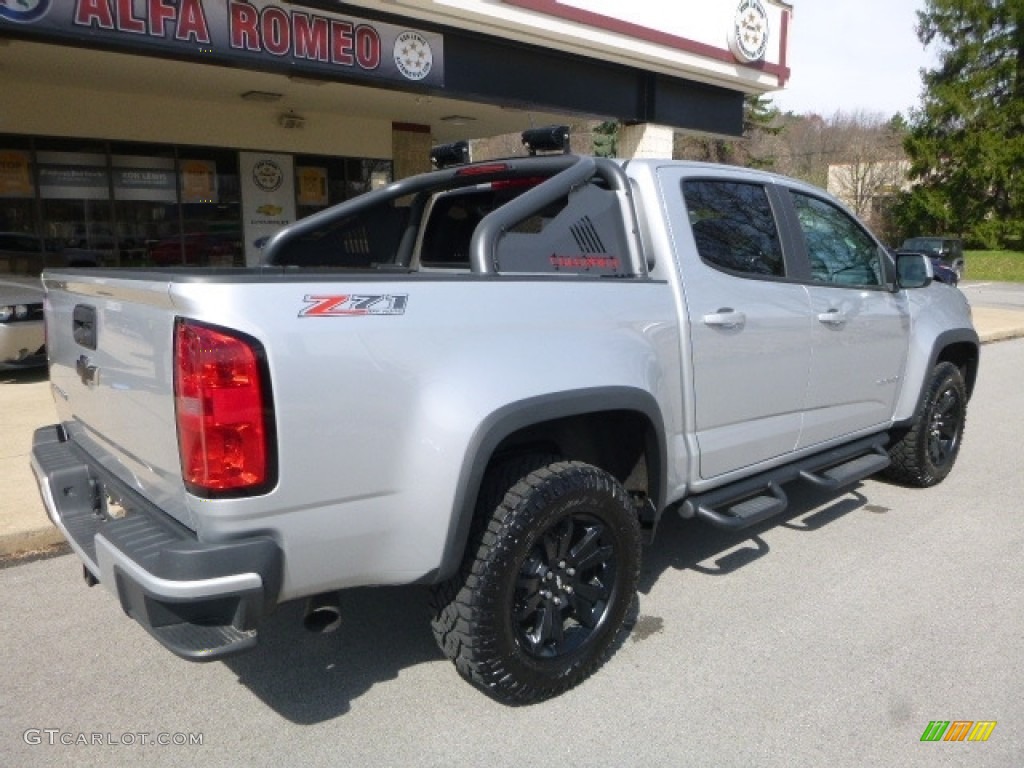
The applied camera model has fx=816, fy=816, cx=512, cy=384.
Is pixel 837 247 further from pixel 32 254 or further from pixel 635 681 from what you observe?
pixel 32 254

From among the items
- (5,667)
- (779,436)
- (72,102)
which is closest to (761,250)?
(779,436)

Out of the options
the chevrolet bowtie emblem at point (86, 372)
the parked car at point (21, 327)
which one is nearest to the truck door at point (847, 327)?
the chevrolet bowtie emblem at point (86, 372)

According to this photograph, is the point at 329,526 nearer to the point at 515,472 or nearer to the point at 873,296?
the point at 515,472

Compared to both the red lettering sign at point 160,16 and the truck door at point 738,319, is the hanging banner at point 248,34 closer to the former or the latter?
the red lettering sign at point 160,16

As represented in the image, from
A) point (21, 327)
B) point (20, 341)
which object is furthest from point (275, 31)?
point (20, 341)

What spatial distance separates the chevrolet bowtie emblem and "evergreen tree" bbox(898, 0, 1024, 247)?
122 ft

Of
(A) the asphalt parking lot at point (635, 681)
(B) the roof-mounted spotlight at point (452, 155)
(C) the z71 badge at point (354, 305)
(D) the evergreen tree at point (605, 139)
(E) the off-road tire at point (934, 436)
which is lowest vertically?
(A) the asphalt parking lot at point (635, 681)

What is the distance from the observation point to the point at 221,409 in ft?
7.20

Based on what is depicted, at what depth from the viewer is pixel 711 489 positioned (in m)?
3.71

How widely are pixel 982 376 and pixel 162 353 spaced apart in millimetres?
10207

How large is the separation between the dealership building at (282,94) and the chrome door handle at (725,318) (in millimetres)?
5863

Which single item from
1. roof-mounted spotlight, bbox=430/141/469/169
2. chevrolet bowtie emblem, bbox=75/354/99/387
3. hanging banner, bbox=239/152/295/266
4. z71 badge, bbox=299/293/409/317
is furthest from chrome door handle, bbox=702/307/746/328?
hanging banner, bbox=239/152/295/266

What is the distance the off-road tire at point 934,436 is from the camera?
5.16m

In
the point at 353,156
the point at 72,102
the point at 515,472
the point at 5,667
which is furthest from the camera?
the point at 353,156
